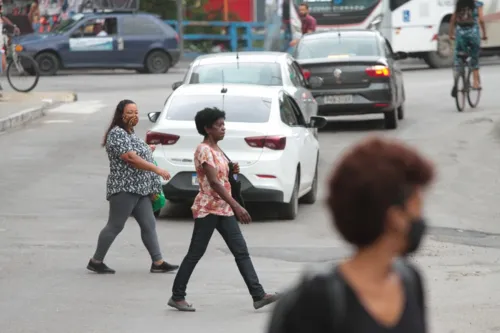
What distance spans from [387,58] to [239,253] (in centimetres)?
1260

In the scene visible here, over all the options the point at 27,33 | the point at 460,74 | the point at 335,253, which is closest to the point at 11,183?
the point at 335,253

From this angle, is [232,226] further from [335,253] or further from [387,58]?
[387,58]

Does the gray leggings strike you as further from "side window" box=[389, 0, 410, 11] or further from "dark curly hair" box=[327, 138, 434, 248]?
"side window" box=[389, 0, 410, 11]

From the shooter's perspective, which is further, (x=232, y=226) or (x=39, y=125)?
(x=39, y=125)

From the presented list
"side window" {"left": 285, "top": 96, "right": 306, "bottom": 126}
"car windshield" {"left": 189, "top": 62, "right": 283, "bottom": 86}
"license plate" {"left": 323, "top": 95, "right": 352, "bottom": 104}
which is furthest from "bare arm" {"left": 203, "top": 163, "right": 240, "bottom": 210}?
"license plate" {"left": 323, "top": 95, "right": 352, "bottom": 104}

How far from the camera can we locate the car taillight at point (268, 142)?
13.1m

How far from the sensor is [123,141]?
1045cm

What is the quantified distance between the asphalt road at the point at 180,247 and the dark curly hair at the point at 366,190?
641 millimetres

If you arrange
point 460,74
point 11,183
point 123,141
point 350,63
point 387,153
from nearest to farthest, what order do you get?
point 387,153 → point 123,141 → point 11,183 → point 350,63 → point 460,74

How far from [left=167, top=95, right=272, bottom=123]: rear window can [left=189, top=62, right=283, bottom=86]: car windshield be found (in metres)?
2.72

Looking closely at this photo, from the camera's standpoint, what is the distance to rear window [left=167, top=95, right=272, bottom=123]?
1336 cm

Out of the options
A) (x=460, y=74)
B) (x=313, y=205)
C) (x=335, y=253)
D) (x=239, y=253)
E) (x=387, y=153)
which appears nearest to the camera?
(x=387, y=153)

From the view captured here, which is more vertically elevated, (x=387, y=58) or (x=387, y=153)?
(x=387, y=153)

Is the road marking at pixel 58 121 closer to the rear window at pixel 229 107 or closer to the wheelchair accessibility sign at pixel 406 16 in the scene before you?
the rear window at pixel 229 107
